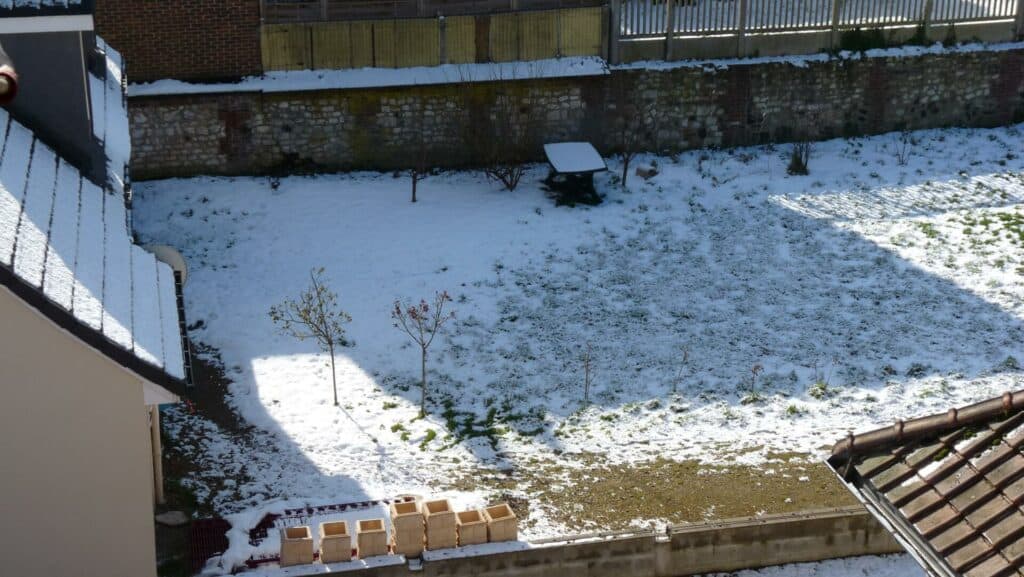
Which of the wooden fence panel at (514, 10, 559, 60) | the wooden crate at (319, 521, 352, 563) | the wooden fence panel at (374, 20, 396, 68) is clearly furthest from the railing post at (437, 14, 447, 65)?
the wooden crate at (319, 521, 352, 563)

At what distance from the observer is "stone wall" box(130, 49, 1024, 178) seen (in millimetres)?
17547

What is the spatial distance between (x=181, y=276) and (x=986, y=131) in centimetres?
1267

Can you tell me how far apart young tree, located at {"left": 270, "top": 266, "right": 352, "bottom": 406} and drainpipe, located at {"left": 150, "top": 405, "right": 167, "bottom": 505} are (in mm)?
2583

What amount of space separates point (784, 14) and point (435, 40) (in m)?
5.02

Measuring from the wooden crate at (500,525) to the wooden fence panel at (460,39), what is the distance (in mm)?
8996

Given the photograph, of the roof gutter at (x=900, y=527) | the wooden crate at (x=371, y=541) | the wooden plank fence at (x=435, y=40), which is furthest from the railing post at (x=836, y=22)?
the roof gutter at (x=900, y=527)

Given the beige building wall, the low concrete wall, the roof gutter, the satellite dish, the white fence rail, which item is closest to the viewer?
the roof gutter

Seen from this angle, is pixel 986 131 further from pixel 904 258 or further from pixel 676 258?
pixel 676 258

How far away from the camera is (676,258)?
1616 cm

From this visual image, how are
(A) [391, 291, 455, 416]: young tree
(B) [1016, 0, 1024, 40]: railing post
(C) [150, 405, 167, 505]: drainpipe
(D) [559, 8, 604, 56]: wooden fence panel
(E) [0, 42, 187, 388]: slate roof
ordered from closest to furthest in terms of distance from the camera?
(E) [0, 42, 187, 388]: slate roof → (C) [150, 405, 167, 505]: drainpipe → (A) [391, 291, 455, 416]: young tree → (D) [559, 8, 604, 56]: wooden fence panel → (B) [1016, 0, 1024, 40]: railing post

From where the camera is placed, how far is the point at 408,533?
402 inches

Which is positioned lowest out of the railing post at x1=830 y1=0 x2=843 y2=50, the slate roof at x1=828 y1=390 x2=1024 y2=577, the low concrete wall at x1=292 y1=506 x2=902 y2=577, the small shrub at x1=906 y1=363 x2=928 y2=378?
the low concrete wall at x1=292 y1=506 x2=902 y2=577

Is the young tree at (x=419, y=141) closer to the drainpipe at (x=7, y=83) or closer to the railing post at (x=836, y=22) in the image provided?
the railing post at (x=836, y=22)

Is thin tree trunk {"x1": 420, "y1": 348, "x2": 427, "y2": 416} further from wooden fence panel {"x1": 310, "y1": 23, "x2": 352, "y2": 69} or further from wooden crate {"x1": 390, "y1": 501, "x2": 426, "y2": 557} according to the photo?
wooden fence panel {"x1": 310, "y1": 23, "x2": 352, "y2": 69}
